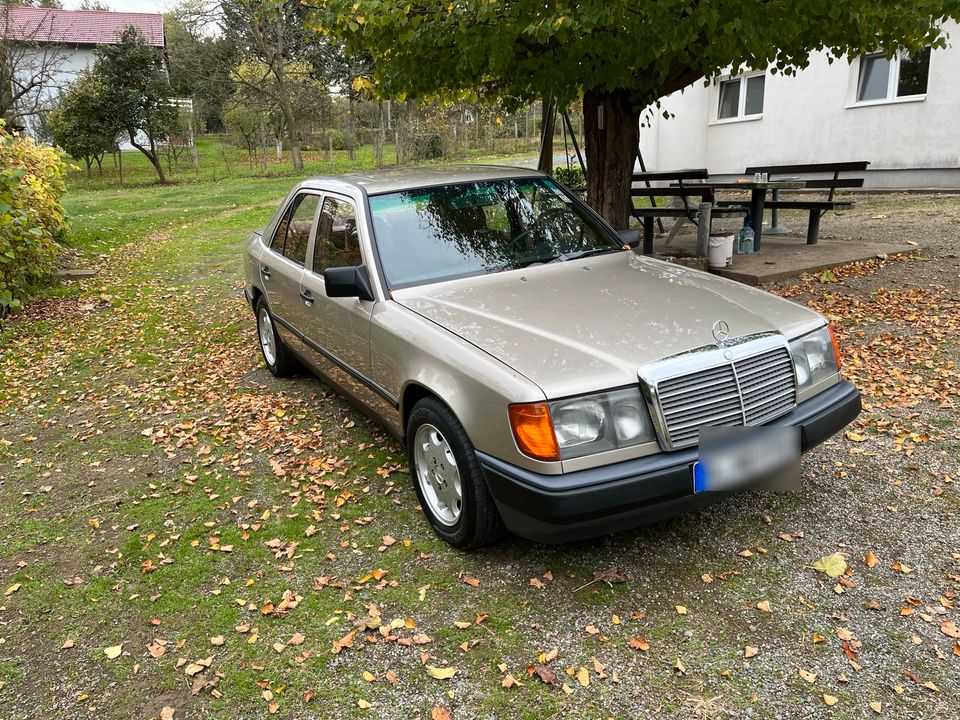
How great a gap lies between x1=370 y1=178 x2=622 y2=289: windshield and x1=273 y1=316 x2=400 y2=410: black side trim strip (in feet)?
1.84

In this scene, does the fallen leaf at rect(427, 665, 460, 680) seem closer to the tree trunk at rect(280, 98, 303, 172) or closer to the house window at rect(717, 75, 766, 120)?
Answer: the house window at rect(717, 75, 766, 120)

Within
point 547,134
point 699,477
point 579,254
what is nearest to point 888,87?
point 547,134

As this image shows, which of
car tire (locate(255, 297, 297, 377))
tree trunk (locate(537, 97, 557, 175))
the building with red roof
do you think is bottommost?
car tire (locate(255, 297, 297, 377))

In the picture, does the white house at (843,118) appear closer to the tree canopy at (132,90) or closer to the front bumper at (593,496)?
the front bumper at (593,496)

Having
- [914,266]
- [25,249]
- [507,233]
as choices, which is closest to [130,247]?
[25,249]

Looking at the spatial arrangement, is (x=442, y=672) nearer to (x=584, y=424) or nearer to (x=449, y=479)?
(x=449, y=479)

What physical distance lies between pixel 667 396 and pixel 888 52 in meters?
5.81

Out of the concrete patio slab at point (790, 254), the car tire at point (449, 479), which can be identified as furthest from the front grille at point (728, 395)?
the concrete patio slab at point (790, 254)

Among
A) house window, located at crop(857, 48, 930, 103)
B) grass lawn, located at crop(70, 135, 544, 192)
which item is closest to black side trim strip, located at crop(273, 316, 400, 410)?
house window, located at crop(857, 48, 930, 103)

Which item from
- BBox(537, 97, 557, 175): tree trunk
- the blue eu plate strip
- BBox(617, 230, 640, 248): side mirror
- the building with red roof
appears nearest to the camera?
the blue eu plate strip

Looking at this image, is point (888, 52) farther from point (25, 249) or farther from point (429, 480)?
point (25, 249)

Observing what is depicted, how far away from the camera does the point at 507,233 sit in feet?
14.5

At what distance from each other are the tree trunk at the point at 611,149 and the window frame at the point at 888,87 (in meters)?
8.42

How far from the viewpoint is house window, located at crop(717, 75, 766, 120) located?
17.0 meters
